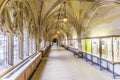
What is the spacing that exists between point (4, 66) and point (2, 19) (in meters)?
1.52

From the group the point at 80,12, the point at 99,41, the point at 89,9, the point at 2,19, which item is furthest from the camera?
the point at 80,12

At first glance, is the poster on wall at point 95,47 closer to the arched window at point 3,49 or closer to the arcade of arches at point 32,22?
the arcade of arches at point 32,22

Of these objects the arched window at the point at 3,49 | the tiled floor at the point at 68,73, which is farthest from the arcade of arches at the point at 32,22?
the tiled floor at the point at 68,73

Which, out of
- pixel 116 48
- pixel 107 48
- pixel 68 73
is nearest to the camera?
pixel 116 48

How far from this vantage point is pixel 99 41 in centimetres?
845

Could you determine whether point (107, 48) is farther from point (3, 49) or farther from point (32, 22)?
point (32, 22)

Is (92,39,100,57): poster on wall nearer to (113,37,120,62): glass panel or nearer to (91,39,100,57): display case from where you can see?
(91,39,100,57): display case

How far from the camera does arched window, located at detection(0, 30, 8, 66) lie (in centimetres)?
480

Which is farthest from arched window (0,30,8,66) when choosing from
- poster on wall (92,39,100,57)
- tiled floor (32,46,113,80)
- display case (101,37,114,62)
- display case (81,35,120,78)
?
poster on wall (92,39,100,57)

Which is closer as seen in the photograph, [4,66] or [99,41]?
[4,66]

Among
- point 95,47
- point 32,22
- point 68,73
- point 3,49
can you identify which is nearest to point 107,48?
point 95,47

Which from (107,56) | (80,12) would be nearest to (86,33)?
(80,12)

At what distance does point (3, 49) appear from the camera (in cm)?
500

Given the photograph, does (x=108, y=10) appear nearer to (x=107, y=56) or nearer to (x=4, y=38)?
(x=107, y=56)
